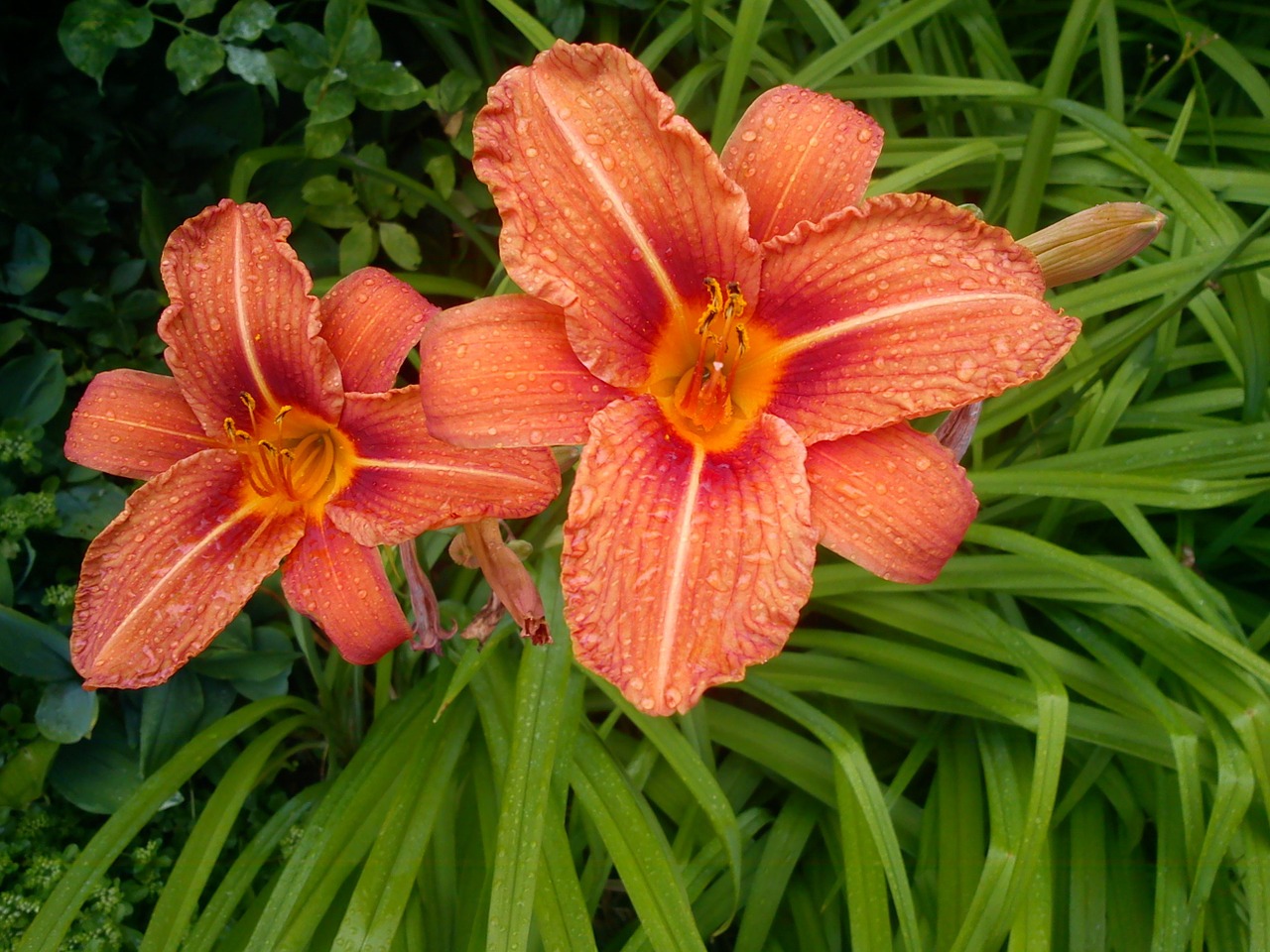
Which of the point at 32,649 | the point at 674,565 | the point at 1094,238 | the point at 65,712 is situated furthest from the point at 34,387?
the point at 1094,238

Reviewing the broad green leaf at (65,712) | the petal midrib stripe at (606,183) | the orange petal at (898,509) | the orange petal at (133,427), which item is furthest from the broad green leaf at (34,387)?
the orange petal at (898,509)

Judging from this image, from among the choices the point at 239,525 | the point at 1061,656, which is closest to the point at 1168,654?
the point at 1061,656

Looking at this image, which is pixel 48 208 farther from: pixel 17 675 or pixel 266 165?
pixel 17 675

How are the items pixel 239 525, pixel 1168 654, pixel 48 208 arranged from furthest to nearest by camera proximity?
pixel 48 208 → pixel 1168 654 → pixel 239 525

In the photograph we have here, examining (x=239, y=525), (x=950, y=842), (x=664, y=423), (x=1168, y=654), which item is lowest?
(x=950, y=842)

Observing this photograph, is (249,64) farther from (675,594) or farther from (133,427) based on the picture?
(675,594)

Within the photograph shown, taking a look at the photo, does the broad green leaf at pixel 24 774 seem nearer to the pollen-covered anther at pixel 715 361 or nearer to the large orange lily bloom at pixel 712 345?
the large orange lily bloom at pixel 712 345

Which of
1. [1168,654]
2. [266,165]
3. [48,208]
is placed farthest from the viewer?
[266,165]
